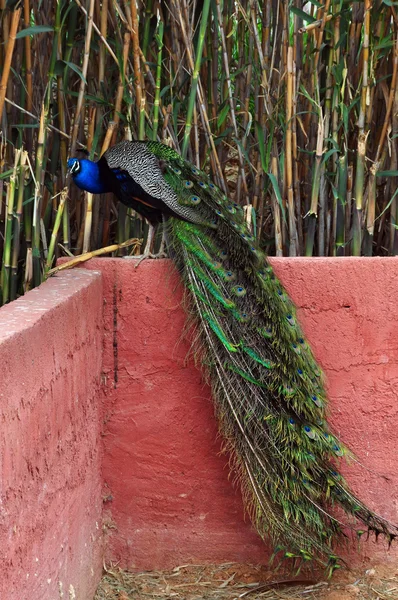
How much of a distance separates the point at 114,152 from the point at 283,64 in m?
0.78

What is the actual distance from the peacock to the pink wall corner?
387mm

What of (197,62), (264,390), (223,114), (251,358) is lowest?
(264,390)

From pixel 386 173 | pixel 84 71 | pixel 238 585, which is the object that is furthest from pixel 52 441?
pixel 386 173

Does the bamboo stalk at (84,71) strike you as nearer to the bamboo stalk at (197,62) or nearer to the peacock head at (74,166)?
the peacock head at (74,166)

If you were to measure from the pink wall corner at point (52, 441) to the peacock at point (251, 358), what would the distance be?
0.39 meters

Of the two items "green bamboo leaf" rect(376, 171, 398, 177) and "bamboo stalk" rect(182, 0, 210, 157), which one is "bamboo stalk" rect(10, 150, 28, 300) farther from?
"green bamboo leaf" rect(376, 171, 398, 177)

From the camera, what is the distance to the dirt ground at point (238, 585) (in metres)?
3.29

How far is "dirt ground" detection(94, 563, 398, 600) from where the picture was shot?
3.29 metres

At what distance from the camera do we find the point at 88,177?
3398mm

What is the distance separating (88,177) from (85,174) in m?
0.02

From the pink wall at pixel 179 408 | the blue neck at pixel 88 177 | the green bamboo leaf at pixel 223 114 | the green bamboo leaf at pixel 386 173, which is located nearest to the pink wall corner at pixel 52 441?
the pink wall at pixel 179 408

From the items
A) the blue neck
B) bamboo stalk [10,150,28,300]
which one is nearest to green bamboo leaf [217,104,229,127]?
the blue neck

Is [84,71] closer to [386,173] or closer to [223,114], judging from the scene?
[223,114]

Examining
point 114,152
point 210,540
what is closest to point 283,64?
point 114,152
